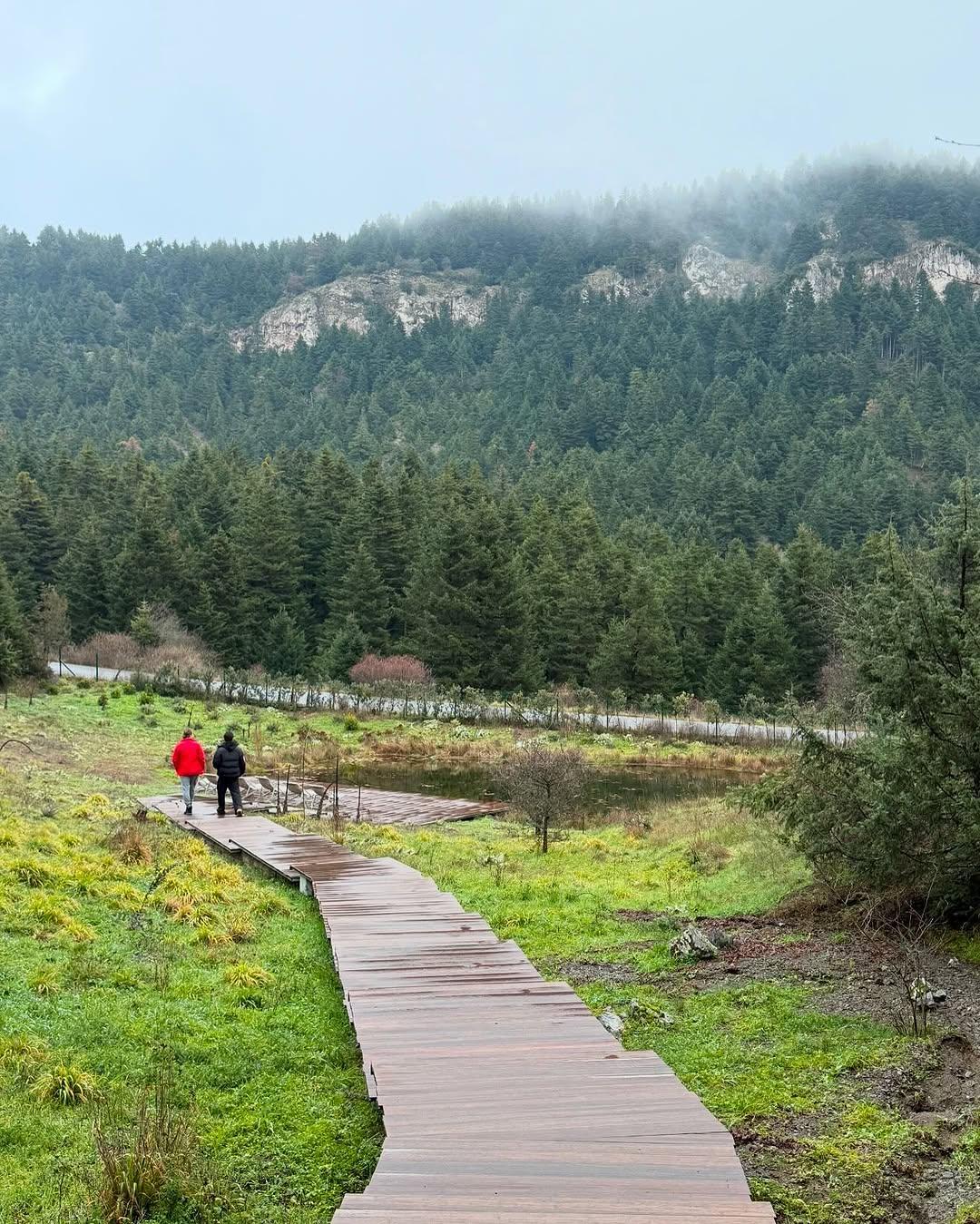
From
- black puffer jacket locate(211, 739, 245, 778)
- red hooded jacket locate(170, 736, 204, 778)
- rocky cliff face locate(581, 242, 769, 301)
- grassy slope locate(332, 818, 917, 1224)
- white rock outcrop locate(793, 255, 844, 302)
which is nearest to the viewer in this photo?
grassy slope locate(332, 818, 917, 1224)

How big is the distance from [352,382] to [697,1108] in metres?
149

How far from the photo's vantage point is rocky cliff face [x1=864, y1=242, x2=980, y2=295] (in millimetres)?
156750

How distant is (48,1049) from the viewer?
762 centimetres

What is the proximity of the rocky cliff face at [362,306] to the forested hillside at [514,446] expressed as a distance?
798 mm

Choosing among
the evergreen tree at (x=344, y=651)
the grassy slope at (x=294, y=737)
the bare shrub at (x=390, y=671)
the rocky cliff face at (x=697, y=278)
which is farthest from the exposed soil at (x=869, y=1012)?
the rocky cliff face at (x=697, y=278)

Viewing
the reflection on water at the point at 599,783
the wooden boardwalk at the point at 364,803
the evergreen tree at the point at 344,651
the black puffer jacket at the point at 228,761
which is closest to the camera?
the black puffer jacket at the point at 228,761

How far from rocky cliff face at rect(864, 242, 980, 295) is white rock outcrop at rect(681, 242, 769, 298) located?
84.9ft

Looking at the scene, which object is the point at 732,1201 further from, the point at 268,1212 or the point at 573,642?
the point at 573,642

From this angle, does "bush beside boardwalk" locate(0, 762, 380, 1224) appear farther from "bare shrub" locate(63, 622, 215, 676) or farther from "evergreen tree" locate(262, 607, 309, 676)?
"evergreen tree" locate(262, 607, 309, 676)

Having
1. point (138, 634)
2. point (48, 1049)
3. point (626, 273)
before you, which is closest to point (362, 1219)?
point (48, 1049)

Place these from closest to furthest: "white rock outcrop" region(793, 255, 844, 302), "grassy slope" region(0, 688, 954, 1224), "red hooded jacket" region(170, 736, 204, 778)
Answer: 1. "grassy slope" region(0, 688, 954, 1224)
2. "red hooded jacket" region(170, 736, 204, 778)
3. "white rock outcrop" region(793, 255, 844, 302)

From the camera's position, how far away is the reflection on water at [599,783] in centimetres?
2909

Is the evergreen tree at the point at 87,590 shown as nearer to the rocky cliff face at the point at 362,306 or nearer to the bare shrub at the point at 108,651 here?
the bare shrub at the point at 108,651

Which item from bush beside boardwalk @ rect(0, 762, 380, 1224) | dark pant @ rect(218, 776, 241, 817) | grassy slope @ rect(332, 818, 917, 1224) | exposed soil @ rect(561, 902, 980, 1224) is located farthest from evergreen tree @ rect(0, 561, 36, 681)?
exposed soil @ rect(561, 902, 980, 1224)
